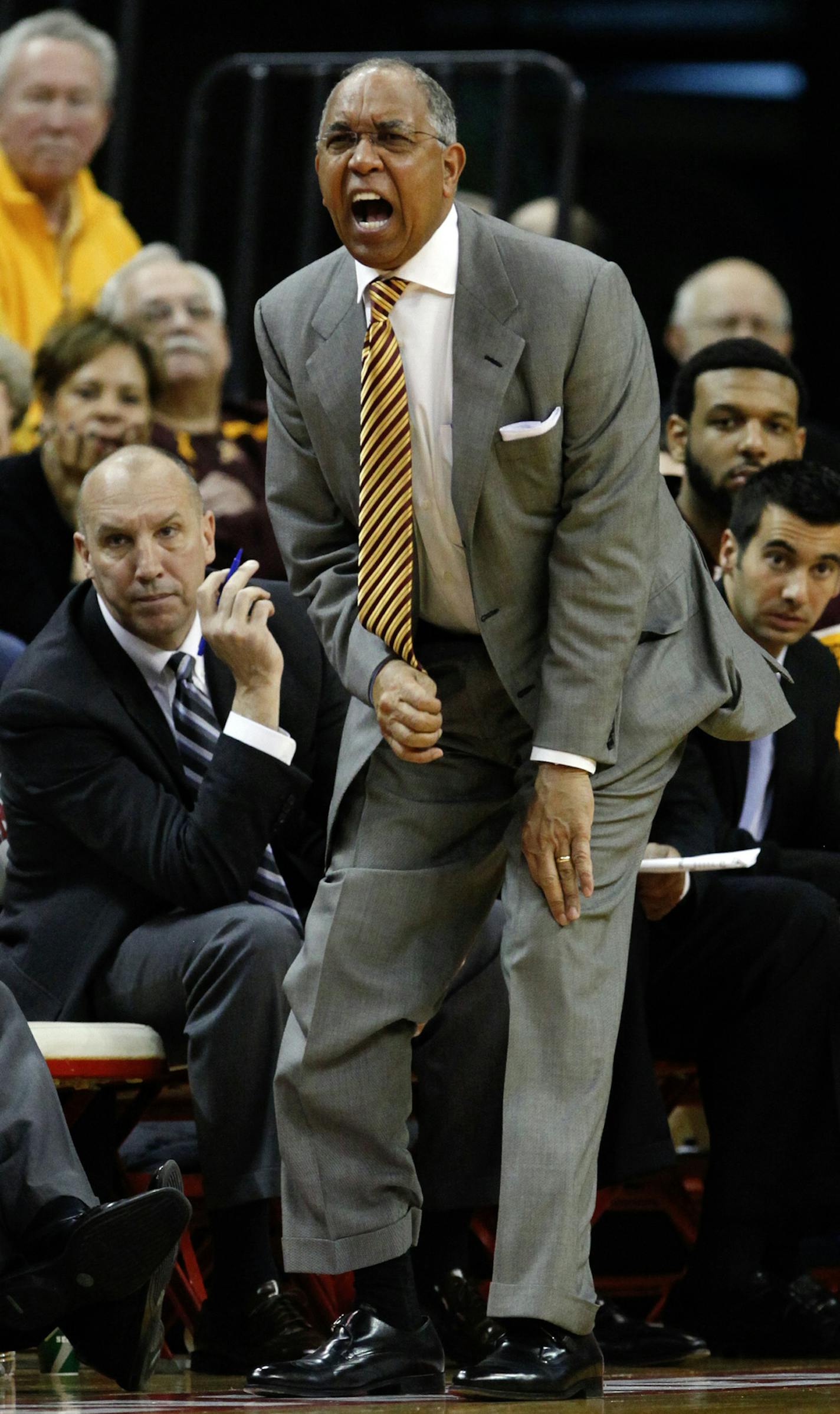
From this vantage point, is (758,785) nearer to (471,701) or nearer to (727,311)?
(471,701)

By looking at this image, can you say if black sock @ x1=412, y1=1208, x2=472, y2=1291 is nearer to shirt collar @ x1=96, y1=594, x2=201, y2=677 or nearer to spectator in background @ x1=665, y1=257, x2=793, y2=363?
shirt collar @ x1=96, y1=594, x2=201, y2=677

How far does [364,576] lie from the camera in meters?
2.77

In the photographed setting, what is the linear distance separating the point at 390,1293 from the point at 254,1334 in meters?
0.56

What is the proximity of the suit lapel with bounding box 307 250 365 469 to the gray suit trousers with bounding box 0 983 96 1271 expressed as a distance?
84 cm

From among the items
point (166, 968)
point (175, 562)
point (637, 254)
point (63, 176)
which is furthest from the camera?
point (637, 254)

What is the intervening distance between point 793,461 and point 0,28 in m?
3.47

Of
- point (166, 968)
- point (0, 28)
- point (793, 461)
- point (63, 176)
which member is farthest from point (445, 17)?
point (166, 968)

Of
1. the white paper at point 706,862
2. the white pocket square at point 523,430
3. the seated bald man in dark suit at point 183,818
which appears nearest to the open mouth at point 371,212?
the white pocket square at point 523,430

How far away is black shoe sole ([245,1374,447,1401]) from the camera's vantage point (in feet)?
8.59

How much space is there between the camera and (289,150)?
290 inches

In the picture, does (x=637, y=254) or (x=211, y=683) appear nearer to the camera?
(x=211, y=683)

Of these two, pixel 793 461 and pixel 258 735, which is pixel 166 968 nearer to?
pixel 258 735

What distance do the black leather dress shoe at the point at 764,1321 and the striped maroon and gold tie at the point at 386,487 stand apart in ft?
4.57

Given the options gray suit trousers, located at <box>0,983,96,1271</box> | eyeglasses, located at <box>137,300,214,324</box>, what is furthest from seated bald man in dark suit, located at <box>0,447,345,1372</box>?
eyeglasses, located at <box>137,300,214,324</box>
